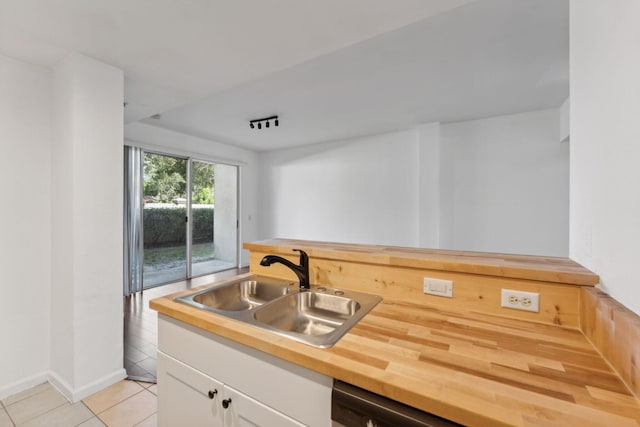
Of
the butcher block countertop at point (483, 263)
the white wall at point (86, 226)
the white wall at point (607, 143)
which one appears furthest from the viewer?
the white wall at point (86, 226)

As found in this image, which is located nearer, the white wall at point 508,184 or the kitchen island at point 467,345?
the kitchen island at point 467,345

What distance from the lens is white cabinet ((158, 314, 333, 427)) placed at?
80 centimetres

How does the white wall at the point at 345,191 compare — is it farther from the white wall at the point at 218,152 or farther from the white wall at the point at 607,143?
the white wall at the point at 607,143

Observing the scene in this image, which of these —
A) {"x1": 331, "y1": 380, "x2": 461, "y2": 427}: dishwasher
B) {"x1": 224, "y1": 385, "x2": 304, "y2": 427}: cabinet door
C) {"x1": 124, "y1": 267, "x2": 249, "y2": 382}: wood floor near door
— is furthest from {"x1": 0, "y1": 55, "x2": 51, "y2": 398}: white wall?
{"x1": 331, "y1": 380, "x2": 461, "y2": 427}: dishwasher

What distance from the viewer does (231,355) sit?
97cm

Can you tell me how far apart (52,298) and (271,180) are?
432 centimetres

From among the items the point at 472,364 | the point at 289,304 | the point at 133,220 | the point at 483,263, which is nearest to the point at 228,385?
the point at 289,304

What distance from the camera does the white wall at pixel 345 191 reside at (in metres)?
4.46

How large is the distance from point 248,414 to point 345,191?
14.2 feet

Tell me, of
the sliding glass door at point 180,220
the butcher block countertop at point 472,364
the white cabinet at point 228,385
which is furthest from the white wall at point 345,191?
the white cabinet at point 228,385

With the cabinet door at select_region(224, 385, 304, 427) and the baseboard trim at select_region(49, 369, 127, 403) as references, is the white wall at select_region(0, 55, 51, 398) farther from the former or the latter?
the cabinet door at select_region(224, 385, 304, 427)

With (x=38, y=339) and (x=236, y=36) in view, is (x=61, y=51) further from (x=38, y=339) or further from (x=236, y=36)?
(x=38, y=339)

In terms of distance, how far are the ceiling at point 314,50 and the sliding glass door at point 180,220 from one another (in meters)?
1.23

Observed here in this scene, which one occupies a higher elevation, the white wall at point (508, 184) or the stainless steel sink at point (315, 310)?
the white wall at point (508, 184)
